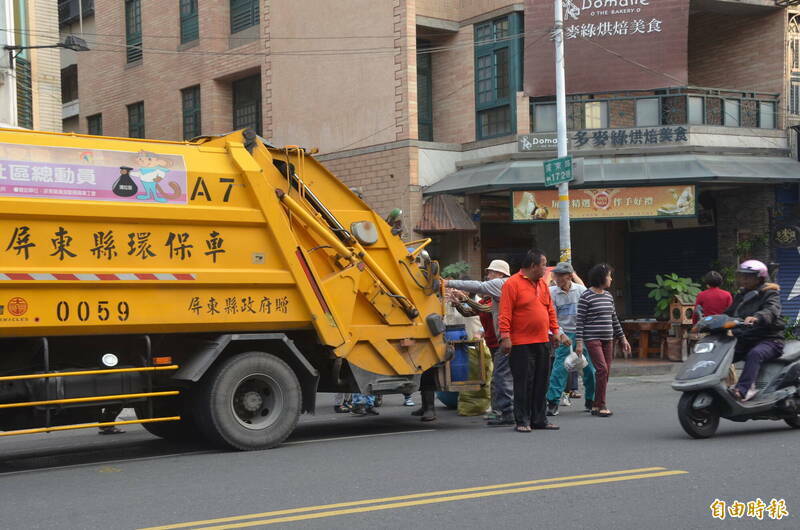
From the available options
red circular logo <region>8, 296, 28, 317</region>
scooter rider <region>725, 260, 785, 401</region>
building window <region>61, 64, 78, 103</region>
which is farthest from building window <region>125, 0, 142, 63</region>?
scooter rider <region>725, 260, 785, 401</region>

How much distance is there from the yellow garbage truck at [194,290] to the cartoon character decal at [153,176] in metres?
0.01

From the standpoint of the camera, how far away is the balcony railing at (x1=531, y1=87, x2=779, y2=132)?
66.6 ft

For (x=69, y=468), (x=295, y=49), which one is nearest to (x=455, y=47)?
(x=295, y=49)

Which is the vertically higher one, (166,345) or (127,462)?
(166,345)

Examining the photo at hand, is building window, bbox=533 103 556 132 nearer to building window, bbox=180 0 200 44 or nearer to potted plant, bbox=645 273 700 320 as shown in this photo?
potted plant, bbox=645 273 700 320

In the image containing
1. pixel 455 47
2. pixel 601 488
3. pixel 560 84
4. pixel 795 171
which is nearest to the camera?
pixel 601 488

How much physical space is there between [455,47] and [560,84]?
4.85 m

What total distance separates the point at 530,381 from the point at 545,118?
1147 centimetres

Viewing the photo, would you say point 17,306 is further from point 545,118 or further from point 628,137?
point 628,137

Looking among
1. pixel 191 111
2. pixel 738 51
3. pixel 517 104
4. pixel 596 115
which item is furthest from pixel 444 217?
pixel 191 111

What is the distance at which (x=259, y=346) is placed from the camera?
914 cm

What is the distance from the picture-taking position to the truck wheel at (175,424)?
926 centimetres

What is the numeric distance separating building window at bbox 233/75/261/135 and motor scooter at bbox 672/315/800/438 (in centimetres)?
1823

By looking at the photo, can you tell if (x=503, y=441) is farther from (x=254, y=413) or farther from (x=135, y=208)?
(x=135, y=208)
